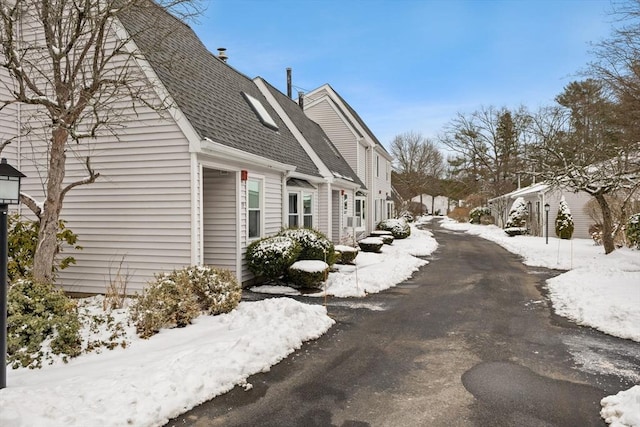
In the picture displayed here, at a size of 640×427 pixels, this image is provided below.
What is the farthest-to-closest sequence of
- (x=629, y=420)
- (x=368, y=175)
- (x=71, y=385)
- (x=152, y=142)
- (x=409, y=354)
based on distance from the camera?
(x=368, y=175) → (x=152, y=142) → (x=409, y=354) → (x=71, y=385) → (x=629, y=420)

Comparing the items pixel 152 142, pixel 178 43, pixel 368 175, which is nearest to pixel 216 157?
pixel 152 142

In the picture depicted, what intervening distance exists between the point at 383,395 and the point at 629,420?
2247 millimetres

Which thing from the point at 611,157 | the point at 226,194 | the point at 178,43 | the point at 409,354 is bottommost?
the point at 409,354

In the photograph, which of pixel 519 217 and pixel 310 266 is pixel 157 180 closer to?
pixel 310 266

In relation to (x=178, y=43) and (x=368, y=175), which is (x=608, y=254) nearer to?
(x=368, y=175)

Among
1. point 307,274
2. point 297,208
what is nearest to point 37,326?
point 307,274

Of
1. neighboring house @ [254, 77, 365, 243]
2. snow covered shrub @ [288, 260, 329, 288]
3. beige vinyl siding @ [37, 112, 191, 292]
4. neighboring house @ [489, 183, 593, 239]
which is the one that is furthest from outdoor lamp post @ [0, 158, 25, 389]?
neighboring house @ [489, 183, 593, 239]

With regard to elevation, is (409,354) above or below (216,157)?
below

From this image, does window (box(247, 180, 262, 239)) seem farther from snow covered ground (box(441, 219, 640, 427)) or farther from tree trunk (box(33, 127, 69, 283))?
snow covered ground (box(441, 219, 640, 427))

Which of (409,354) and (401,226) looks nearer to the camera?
(409,354)

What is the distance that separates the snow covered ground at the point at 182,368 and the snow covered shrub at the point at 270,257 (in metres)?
1.49

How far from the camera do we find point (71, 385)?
4.21 meters

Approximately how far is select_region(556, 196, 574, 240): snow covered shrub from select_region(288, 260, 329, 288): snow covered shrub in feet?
64.7

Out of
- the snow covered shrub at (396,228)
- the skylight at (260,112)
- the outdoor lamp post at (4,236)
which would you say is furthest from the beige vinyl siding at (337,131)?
the outdoor lamp post at (4,236)
